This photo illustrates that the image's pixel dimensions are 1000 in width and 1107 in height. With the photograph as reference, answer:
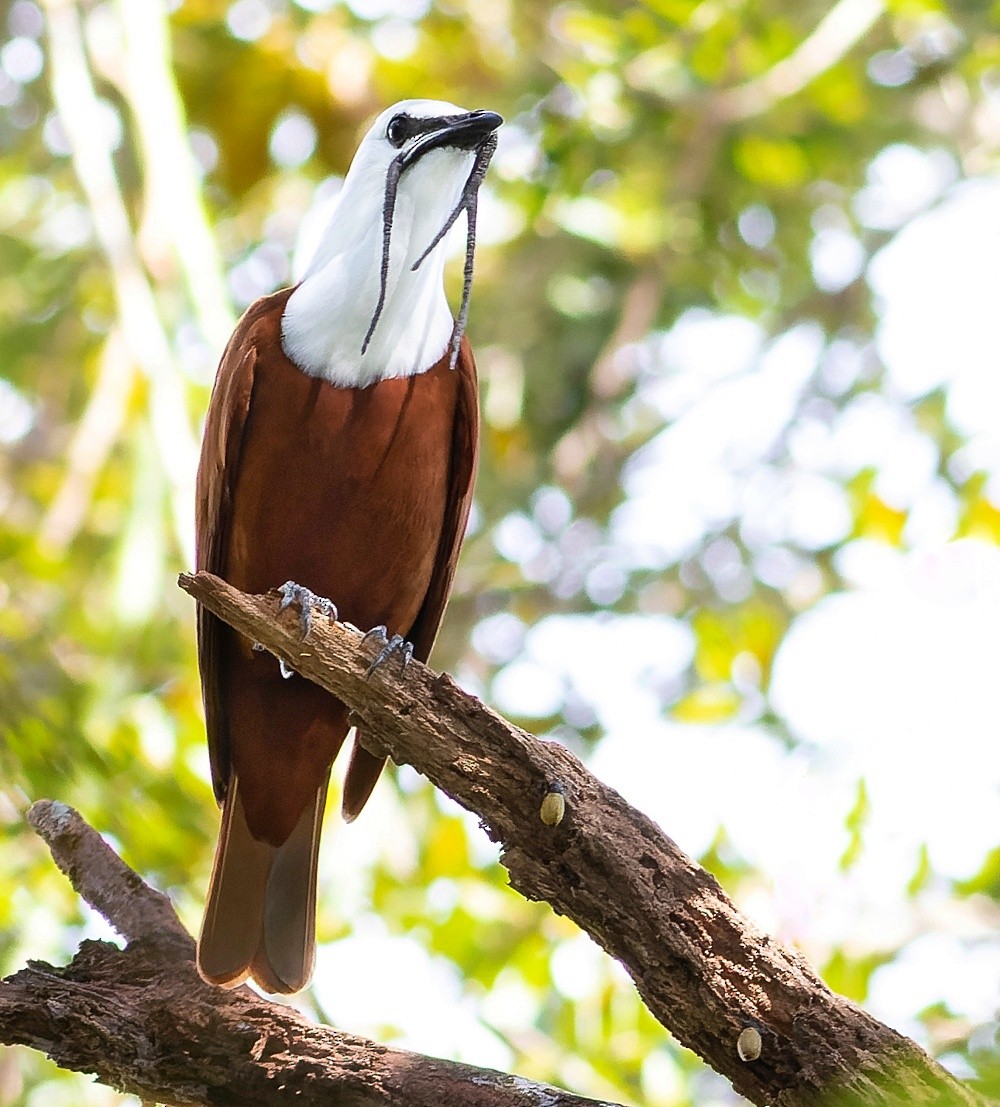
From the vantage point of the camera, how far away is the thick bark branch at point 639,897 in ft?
8.14

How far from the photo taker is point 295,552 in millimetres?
3564

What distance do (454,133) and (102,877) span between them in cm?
188

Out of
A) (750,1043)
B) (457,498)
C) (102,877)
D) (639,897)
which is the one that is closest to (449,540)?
(457,498)

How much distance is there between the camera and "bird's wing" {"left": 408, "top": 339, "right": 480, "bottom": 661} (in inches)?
146

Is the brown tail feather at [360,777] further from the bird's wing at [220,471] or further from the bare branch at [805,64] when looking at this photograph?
the bare branch at [805,64]

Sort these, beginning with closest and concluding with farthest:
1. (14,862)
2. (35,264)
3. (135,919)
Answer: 1. (135,919)
2. (14,862)
3. (35,264)

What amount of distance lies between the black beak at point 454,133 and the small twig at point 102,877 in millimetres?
1741

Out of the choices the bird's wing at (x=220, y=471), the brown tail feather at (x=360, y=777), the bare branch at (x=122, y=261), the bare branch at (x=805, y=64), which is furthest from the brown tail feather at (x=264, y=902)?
the bare branch at (x=805, y=64)

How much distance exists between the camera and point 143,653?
4.92 meters

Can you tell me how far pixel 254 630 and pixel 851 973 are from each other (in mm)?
2337

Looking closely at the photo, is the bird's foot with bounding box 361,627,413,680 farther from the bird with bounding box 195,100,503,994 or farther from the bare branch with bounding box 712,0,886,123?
the bare branch with bounding box 712,0,886,123

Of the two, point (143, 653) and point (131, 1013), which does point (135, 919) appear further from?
point (143, 653)

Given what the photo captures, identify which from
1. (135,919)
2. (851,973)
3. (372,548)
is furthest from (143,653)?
(851,973)

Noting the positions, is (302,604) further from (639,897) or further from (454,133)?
(454,133)
